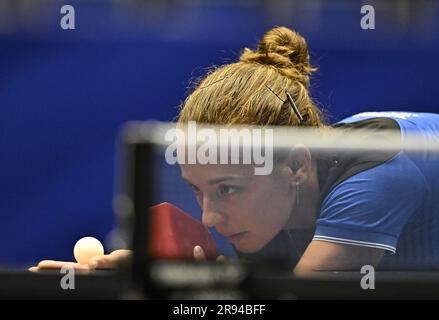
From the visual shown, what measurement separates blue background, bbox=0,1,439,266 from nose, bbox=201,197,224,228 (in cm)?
111

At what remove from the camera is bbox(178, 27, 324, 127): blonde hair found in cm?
135

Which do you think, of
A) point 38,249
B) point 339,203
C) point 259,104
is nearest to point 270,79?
point 259,104

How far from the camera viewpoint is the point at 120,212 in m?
0.85

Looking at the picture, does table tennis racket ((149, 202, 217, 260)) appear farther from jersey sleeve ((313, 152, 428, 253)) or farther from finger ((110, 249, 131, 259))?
jersey sleeve ((313, 152, 428, 253))

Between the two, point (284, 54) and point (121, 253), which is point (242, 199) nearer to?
point (121, 253)

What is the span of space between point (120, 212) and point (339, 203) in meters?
0.33

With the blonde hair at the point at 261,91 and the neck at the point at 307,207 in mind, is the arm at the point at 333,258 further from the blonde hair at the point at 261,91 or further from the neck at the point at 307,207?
the blonde hair at the point at 261,91

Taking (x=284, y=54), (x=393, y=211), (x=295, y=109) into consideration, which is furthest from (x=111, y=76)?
(x=393, y=211)

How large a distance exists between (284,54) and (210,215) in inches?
36.7

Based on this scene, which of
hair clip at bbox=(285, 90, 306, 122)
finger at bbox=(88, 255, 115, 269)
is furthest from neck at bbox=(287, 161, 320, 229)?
hair clip at bbox=(285, 90, 306, 122)

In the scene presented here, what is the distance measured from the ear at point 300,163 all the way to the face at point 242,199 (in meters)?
0.01

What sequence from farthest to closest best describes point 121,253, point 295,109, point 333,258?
point 295,109 → point 333,258 → point 121,253

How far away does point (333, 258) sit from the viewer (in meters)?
0.96

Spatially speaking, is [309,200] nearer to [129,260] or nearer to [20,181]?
[129,260]
